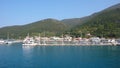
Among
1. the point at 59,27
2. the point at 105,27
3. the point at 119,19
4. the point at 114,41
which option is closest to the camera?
the point at 114,41

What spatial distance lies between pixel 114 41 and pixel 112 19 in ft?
79.6

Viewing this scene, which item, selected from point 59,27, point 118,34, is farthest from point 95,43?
point 59,27

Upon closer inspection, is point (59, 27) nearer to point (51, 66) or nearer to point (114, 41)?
point (114, 41)

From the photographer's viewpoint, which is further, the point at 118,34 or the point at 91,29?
the point at 91,29

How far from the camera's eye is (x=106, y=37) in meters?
58.8

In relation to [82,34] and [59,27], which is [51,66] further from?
[59,27]

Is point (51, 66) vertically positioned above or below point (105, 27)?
below

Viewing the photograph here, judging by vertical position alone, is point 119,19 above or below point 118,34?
above

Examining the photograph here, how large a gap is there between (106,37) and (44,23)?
5582 cm

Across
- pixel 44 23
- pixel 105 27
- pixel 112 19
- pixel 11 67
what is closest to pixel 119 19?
pixel 112 19

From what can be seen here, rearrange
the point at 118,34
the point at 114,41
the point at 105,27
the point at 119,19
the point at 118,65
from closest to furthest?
the point at 118,65 → the point at 114,41 → the point at 118,34 → the point at 105,27 → the point at 119,19

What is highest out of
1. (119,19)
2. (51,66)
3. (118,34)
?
(119,19)

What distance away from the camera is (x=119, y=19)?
72.6 meters

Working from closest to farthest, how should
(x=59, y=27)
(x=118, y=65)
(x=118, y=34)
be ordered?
(x=118, y=65)
(x=118, y=34)
(x=59, y=27)
